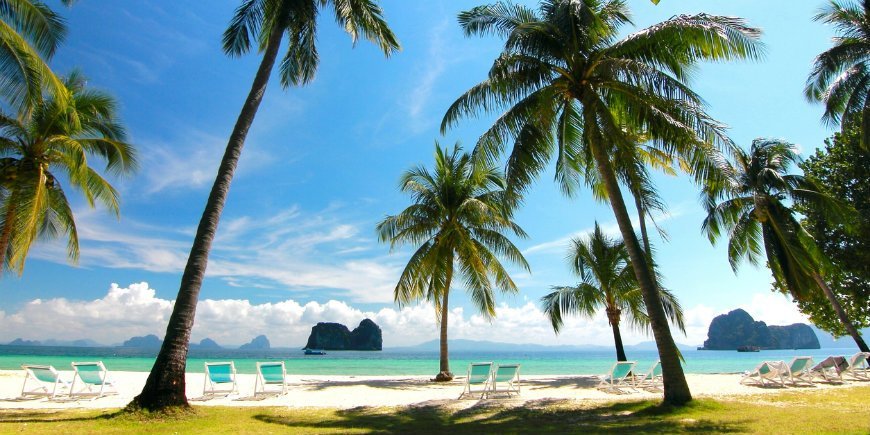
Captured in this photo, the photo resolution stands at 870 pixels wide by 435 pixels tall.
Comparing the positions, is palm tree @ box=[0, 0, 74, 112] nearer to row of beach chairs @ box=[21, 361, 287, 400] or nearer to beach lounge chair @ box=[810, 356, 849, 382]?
row of beach chairs @ box=[21, 361, 287, 400]

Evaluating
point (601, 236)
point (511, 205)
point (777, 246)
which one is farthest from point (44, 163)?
point (777, 246)

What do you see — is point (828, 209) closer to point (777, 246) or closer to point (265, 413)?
point (777, 246)

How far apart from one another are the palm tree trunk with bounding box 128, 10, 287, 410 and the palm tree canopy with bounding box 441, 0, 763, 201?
538 cm

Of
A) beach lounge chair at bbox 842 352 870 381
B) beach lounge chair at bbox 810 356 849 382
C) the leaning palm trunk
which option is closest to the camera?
beach lounge chair at bbox 810 356 849 382

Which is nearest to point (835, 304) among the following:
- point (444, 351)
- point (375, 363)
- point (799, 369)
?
point (799, 369)

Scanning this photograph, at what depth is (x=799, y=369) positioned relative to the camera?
13898 millimetres

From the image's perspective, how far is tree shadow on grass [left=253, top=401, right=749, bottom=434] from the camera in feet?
23.3

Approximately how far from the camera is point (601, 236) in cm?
2048

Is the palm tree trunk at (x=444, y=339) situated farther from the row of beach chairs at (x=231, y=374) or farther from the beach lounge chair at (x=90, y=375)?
the beach lounge chair at (x=90, y=375)

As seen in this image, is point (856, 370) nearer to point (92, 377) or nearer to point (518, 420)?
point (518, 420)

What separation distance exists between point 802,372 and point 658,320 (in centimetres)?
863

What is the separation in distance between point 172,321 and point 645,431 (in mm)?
7954

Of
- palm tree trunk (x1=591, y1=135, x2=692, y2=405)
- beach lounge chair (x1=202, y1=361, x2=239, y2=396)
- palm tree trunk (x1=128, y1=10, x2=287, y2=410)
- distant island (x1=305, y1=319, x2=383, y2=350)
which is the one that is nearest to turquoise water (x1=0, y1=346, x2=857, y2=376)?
palm tree trunk (x1=591, y1=135, x2=692, y2=405)

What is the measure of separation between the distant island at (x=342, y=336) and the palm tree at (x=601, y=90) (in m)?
122
